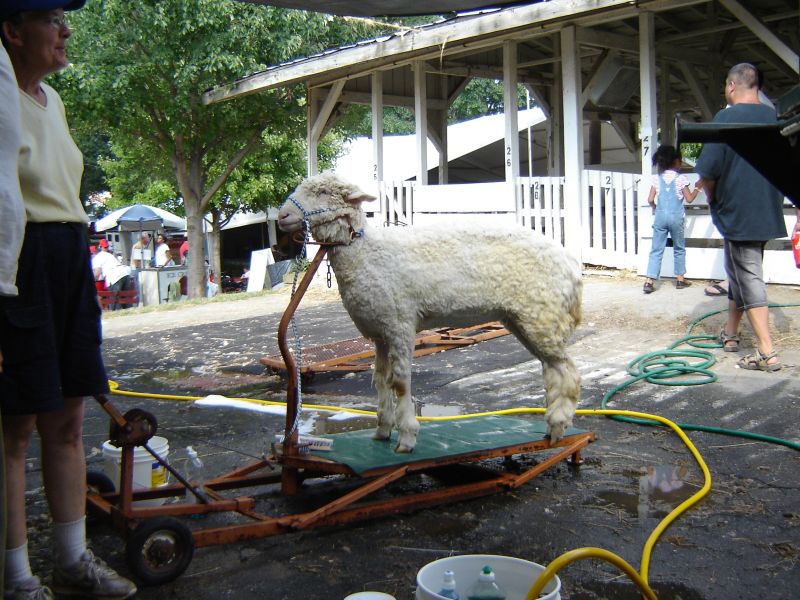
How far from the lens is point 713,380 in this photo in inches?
224

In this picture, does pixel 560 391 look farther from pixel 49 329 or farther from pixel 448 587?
pixel 49 329

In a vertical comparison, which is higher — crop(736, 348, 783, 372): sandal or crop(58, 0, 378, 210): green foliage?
crop(58, 0, 378, 210): green foliage

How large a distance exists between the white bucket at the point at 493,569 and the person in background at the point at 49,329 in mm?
1067

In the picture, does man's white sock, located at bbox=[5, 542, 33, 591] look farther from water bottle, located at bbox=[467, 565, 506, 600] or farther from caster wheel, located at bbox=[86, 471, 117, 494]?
water bottle, located at bbox=[467, 565, 506, 600]

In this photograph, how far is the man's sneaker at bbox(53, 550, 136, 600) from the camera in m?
2.66

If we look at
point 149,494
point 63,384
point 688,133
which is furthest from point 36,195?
point 688,133

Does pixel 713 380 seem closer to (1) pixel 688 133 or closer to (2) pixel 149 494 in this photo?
(1) pixel 688 133

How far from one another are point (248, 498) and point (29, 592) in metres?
0.99

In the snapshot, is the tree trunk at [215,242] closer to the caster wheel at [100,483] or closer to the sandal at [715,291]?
the sandal at [715,291]

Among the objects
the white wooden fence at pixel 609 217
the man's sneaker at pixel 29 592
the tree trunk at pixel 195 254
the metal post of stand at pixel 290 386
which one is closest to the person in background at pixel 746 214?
the white wooden fence at pixel 609 217

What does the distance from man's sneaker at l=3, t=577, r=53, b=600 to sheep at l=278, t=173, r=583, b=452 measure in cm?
167

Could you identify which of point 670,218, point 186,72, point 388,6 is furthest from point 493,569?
Answer: point 186,72

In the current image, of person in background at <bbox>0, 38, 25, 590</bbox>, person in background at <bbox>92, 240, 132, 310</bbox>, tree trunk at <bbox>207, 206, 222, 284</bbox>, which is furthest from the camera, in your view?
tree trunk at <bbox>207, 206, 222, 284</bbox>

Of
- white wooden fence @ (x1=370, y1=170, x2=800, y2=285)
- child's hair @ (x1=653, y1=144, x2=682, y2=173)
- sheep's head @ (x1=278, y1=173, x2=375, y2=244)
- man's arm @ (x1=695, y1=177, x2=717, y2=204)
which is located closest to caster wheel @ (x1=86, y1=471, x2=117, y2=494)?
sheep's head @ (x1=278, y1=173, x2=375, y2=244)
